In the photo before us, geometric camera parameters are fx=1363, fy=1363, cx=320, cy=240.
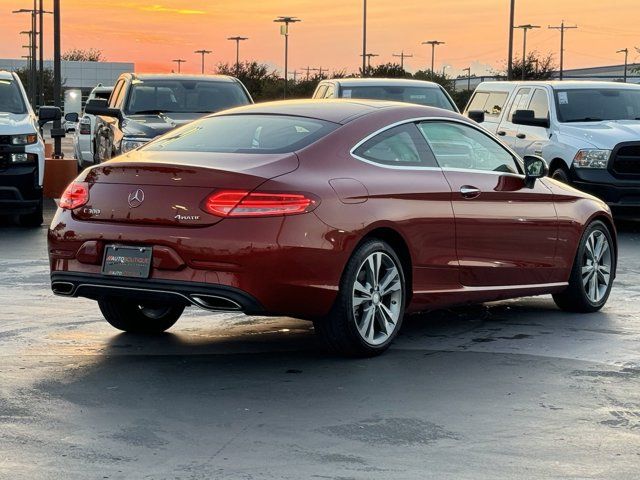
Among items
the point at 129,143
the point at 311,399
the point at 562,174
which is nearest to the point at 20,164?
the point at 129,143

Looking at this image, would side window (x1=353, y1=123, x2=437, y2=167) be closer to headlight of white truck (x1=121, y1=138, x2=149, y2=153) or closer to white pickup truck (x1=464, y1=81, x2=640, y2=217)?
white pickup truck (x1=464, y1=81, x2=640, y2=217)

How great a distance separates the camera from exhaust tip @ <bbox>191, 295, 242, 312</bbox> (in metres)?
7.59

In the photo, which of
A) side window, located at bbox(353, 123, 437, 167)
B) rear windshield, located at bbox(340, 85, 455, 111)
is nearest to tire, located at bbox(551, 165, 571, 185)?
rear windshield, located at bbox(340, 85, 455, 111)

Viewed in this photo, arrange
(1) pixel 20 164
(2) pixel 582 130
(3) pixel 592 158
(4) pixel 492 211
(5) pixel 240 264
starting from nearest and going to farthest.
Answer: (5) pixel 240 264 → (4) pixel 492 211 → (1) pixel 20 164 → (3) pixel 592 158 → (2) pixel 582 130

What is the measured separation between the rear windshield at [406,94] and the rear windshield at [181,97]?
71.6 inches

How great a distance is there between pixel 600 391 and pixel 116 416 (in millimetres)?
2617

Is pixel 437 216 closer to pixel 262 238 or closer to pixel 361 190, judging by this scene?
pixel 361 190

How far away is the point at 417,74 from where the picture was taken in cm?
12056

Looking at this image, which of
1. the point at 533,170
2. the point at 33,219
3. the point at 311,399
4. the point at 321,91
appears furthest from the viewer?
the point at 321,91

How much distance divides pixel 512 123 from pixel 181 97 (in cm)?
485

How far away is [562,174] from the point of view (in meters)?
18.0

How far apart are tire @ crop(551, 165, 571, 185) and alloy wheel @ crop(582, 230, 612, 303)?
716cm

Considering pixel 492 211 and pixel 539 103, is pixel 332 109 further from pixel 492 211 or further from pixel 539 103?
pixel 539 103

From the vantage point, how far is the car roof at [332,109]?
866 centimetres
